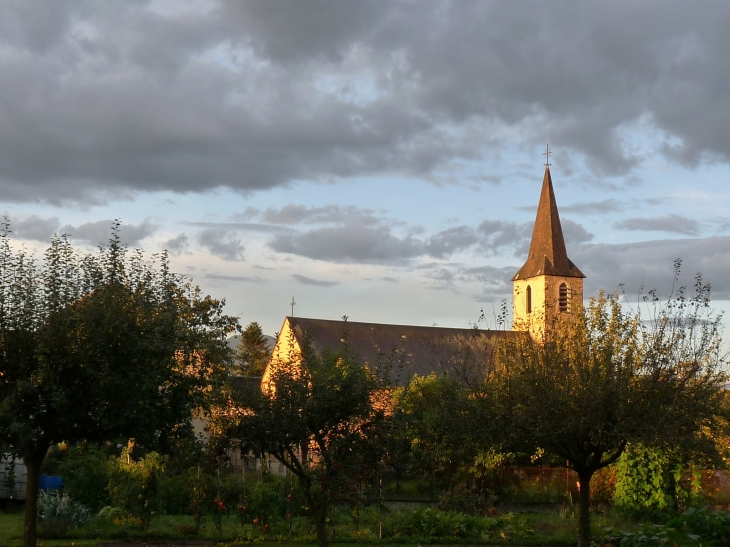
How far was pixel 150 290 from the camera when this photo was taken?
44.4 ft

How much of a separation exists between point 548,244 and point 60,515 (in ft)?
145

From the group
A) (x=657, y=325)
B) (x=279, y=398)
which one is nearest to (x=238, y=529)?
(x=279, y=398)

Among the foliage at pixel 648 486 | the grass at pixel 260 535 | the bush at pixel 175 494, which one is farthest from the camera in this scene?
the foliage at pixel 648 486

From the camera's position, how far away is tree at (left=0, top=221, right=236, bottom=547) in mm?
11930

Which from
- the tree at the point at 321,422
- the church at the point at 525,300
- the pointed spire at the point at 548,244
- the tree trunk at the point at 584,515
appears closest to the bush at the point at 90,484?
the tree at the point at 321,422

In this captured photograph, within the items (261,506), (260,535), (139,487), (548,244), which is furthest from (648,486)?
(548,244)

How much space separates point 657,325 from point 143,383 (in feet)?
29.1

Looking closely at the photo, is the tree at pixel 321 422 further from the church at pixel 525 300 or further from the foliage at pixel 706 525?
the church at pixel 525 300

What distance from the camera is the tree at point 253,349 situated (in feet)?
179

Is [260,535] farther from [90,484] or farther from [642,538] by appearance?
[642,538]

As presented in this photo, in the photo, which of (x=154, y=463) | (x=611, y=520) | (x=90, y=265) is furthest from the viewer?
(x=611, y=520)

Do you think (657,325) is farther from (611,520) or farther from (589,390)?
(611,520)

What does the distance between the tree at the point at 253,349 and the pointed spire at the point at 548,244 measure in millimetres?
19279

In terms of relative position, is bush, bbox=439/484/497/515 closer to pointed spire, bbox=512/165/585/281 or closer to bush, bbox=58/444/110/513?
bush, bbox=58/444/110/513
